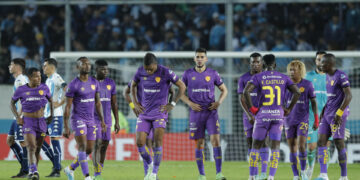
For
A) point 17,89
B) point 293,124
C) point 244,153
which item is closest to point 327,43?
point 244,153

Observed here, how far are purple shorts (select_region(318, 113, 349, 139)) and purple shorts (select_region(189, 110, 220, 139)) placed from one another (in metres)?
1.72

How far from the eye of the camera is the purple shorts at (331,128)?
10.3 m

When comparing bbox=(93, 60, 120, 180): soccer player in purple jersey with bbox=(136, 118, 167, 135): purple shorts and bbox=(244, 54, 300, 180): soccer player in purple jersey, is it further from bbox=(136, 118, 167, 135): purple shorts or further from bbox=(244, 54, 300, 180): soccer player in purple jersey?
bbox=(244, 54, 300, 180): soccer player in purple jersey

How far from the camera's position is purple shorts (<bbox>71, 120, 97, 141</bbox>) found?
993 centimetres

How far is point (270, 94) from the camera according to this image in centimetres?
963

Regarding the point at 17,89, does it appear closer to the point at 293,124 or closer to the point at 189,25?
the point at 293,124

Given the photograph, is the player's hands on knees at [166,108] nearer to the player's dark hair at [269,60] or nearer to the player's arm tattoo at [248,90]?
the player's arm tattoo at [248,90]

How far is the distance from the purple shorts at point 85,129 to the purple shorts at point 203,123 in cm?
178

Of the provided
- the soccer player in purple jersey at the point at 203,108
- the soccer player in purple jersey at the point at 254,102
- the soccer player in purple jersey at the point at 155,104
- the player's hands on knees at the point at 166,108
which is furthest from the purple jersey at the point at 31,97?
the soccer player in purple jersey at the point at 254,102

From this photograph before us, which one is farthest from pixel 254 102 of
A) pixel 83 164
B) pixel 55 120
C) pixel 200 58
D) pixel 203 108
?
pixel 55 120

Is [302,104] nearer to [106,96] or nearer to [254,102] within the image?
[254,102]

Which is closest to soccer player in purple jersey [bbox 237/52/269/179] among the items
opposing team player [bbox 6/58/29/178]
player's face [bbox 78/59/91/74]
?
player's face [bbox 78/59/91/74]

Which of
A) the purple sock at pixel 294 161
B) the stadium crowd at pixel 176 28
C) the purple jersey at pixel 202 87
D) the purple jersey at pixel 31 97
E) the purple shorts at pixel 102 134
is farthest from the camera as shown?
the stadium crowd at pixel 176 28

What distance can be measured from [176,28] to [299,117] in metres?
10.2
